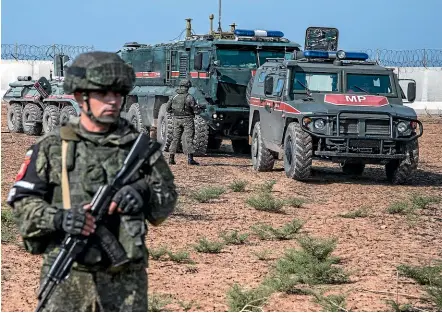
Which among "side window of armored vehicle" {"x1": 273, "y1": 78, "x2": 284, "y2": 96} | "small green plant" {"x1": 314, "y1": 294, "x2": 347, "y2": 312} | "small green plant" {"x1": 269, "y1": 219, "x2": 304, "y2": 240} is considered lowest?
"small green plant" {"x1": 269, "y1": 219, "x2": 304, "y2": 240}

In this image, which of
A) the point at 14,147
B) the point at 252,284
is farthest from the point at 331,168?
the point at 252,284

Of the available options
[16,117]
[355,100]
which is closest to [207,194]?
[355,100]

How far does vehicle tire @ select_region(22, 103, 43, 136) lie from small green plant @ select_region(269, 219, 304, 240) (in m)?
15.3

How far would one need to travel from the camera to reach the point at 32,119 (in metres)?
25.7

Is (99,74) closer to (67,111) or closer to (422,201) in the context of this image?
(422,201)

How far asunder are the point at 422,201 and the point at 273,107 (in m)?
3.74

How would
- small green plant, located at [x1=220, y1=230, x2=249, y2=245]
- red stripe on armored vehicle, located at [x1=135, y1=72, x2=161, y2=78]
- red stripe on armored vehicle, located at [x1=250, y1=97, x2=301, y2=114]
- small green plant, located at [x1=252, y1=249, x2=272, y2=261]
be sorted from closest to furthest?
small green plant, located at [x1=252, y1=249, x2=272, y2=261] < small green plant, located at [x1=220, y1=230, x2=249, y2=245] < red stripe on armored vehicle, located at [x1=250, y1=97, x2=301, y2=114] < red stripe on armored vehicle, located at [x1=135, y1=72, x2=161, y2=78]

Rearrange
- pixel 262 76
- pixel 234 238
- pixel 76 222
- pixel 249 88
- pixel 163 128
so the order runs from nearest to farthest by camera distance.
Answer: pixel 76 222 < pixel 234 238 < pixel 262 76 < pixel 249 88 < pixel 163 128

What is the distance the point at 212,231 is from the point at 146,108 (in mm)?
11735

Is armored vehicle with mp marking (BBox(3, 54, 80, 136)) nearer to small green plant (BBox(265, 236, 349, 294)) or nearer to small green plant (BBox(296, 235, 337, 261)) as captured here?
small green plant (BBox(296, 235, 337, 261))

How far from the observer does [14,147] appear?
21828 mm

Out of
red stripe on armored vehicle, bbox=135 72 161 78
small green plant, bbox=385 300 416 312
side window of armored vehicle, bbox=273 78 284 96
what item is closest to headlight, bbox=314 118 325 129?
side window of armored vehicle, bbox=273 78 284 96

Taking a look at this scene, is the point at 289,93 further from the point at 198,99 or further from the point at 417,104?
the point at 417,104

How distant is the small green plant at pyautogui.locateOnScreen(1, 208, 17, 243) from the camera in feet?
33.3
